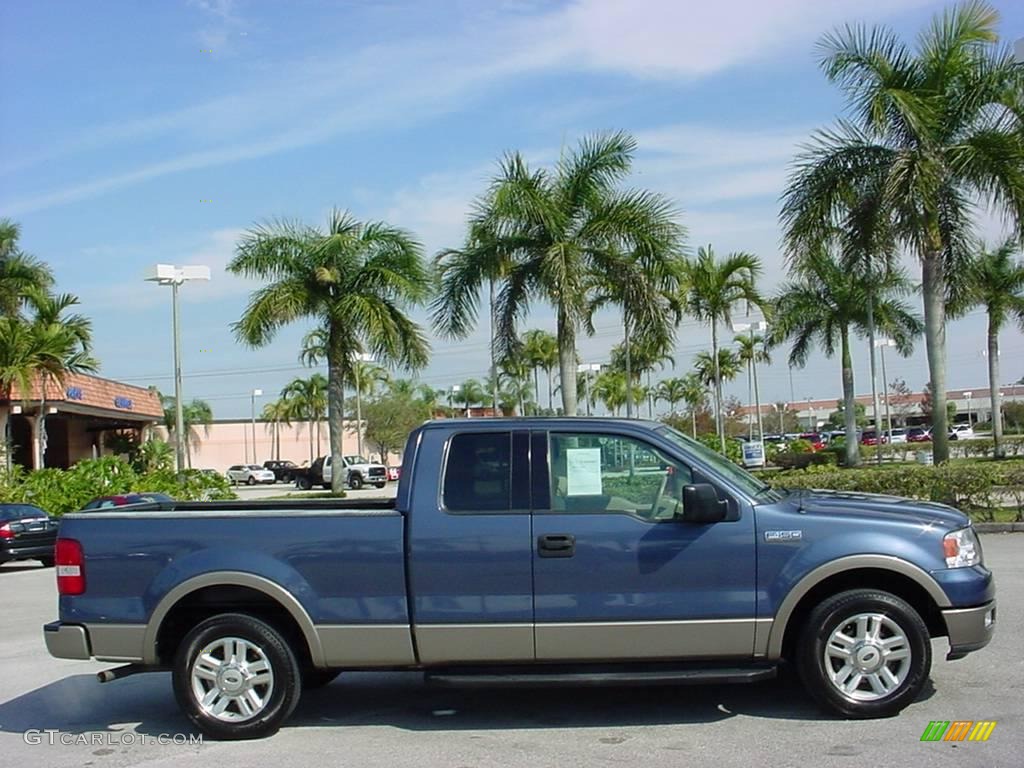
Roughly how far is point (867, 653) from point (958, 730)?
64 centimetres

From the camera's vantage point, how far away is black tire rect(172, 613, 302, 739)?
686 cm

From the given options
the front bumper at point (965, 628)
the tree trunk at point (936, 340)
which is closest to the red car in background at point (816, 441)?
the tree trunk at point (936, 340)

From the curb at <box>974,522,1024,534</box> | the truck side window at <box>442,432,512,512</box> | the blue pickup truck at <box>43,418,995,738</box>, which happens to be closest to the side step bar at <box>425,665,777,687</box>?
the blue pickup truck at <box>43,418,995,738</box>

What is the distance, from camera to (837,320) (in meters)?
42.1

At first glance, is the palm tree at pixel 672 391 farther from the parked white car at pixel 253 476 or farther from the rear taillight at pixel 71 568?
the rear taillight at pixel 71 568

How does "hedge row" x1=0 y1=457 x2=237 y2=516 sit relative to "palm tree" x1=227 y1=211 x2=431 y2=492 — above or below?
below

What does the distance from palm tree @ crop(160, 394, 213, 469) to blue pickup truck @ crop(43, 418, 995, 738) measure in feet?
239

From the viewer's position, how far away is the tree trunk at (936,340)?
70.4ft

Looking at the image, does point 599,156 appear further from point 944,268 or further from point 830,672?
point 830,672

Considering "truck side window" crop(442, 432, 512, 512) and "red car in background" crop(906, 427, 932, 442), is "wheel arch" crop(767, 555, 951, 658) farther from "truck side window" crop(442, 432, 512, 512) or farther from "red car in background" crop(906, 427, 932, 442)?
"red car in background" crop(906, 427, 932, 442)

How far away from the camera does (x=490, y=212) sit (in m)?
23.7

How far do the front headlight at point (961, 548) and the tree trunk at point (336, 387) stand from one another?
25057mm

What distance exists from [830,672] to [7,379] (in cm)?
3027

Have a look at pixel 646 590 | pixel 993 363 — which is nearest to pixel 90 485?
pixel 646 590
